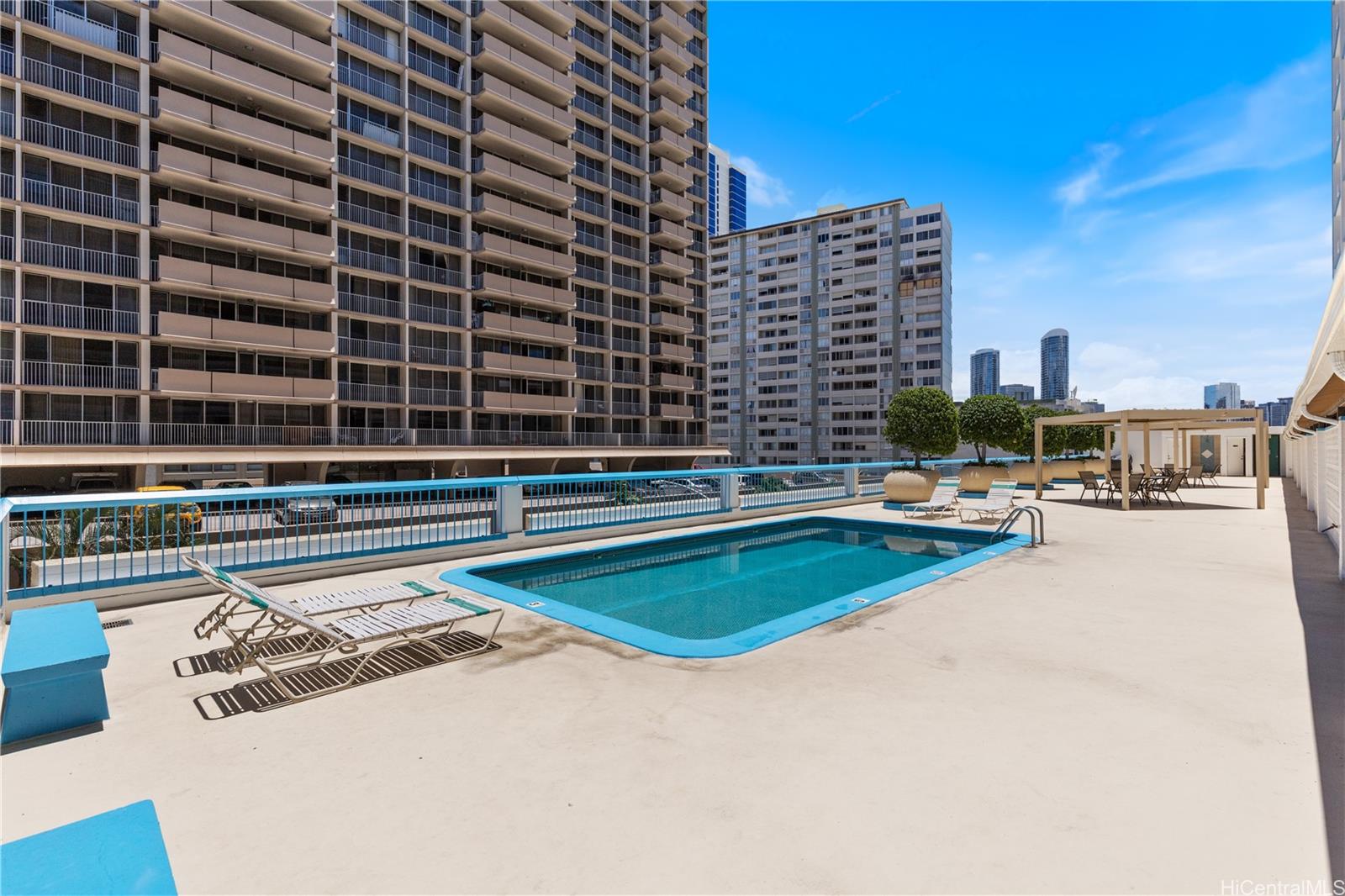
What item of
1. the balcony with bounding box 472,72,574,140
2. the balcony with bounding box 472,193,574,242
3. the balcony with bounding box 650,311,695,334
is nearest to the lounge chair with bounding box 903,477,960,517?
the balcony with bounding box 472,193,574,242

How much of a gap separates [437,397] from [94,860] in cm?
3323

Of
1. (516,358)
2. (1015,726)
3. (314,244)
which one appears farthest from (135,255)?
(1015,726)

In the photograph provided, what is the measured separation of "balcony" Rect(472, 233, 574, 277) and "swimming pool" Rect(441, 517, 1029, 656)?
2671cm

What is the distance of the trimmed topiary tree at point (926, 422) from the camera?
23375 mm

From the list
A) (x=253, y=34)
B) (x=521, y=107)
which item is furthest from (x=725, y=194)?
(x=253, y=34)

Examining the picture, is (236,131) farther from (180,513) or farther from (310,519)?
(180,513)

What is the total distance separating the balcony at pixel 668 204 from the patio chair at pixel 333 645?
144ft

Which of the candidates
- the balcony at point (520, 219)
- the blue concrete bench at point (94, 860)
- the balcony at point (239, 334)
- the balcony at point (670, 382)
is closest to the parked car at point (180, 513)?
the blue concrete bench at point (94, 860)

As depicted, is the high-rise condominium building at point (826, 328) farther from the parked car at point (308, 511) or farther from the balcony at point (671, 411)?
the parked car at point (308, 511)

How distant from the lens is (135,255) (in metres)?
25.6

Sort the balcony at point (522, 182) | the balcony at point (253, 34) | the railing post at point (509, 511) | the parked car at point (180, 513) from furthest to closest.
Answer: the balcony at point (522, 182), the balcony at point (253, 34), the railing post at point (509, 511), the parked car at point (180, 513)

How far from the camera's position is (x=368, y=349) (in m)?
31.4

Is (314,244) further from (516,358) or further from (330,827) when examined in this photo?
(330,827)

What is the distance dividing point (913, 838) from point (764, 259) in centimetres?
9213
